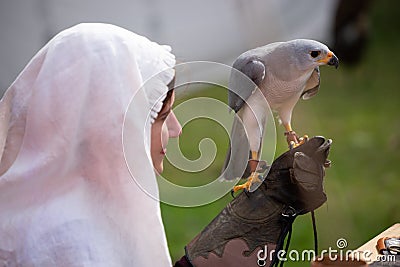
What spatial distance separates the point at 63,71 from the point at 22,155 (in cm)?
13

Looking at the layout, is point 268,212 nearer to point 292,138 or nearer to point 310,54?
point 292,138

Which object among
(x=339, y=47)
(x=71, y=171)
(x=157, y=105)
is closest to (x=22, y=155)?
(x=71, y=171)

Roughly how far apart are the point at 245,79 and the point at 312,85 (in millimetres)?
99

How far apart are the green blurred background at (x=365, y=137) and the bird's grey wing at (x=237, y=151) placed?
0.64 m

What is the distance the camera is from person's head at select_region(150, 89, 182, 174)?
105cm

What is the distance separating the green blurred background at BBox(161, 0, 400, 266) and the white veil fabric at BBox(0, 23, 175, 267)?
1.91 ft

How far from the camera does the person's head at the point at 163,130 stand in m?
1.05

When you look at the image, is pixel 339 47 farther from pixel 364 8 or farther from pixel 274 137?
pixel 274 137

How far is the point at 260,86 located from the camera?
1012 mm

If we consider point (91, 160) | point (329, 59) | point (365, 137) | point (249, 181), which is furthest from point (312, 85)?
point (365, 137)

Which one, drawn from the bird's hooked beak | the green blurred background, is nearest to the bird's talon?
the bird's hooked beak

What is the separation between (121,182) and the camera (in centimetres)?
108

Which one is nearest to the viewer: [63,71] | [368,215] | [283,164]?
[283,164]
